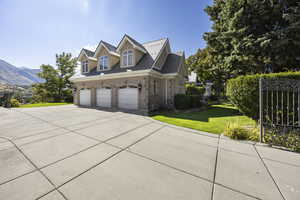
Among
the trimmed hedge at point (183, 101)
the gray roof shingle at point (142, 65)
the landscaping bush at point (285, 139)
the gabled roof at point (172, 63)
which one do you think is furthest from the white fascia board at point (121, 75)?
the landscaping bush at point (285, 139)

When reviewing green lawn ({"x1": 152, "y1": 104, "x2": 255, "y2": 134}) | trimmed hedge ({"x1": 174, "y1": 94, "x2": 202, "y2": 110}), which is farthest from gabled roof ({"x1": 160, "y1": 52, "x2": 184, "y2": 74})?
green lawn ({"x1": 152, "y1": 104, "x2": 255, "y2": 134})

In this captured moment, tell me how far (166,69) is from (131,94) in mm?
4744

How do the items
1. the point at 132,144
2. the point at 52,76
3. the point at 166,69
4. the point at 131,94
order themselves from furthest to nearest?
1. the point at 52,76
2. the point at 166,69
3. the point at 131,94
4. the point at 132,144

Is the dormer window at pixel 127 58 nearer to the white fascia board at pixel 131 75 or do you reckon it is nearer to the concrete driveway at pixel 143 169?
the white fascia board at pixel 131 75

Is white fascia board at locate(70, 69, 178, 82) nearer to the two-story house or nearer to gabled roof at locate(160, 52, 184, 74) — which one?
the two-story house

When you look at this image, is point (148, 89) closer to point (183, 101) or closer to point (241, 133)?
point (183, 101)

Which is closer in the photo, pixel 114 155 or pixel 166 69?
pixel 114 155

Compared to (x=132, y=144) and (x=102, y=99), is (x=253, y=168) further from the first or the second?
(x=102, y=99)

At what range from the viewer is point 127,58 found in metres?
12.4

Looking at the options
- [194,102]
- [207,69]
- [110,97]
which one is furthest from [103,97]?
[207,69]

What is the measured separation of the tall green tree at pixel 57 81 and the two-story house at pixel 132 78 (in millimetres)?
12185

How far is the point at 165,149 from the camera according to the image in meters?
3.80

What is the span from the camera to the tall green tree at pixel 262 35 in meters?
7.18

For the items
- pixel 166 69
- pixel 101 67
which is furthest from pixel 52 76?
pixel 166 69
